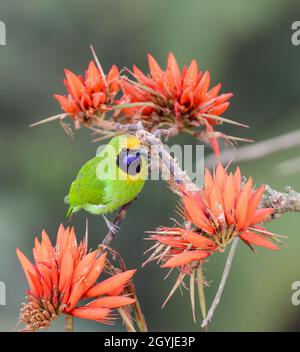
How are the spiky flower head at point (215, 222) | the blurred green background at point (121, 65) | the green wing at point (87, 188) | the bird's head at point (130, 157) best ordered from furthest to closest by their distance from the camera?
the blurred green background at point (121, 65)
the green wing at point (87, 188)
the bird's head at point (130, 157)
the spiky flower head at point (215, 222)

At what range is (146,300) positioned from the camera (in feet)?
11.6

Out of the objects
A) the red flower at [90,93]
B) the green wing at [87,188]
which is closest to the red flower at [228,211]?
the red flower at [90,93]

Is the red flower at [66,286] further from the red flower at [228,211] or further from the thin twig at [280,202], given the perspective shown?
the thin twig at [280,202]

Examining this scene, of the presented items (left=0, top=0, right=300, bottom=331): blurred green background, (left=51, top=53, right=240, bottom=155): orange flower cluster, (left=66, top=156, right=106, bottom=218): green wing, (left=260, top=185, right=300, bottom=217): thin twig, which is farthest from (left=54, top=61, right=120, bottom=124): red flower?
(left=0, top=0, right=300, bottom=331): blurred green background

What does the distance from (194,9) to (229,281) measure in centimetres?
138

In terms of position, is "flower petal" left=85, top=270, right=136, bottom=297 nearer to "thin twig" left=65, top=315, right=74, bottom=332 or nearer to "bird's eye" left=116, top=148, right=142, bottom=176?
"thin twig" left=65, top=315, right=74, bottom=332

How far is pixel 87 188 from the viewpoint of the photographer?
1356mm

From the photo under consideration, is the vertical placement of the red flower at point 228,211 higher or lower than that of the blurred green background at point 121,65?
lower

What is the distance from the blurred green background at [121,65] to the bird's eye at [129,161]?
1.97m

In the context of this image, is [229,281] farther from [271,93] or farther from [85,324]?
[271,93]

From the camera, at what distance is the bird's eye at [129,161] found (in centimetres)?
111

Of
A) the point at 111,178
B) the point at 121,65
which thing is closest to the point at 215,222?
the point at 111,178

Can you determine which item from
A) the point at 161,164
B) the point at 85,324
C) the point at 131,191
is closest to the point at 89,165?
the point at 131,191

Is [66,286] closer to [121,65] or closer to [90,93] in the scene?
[90,93]
